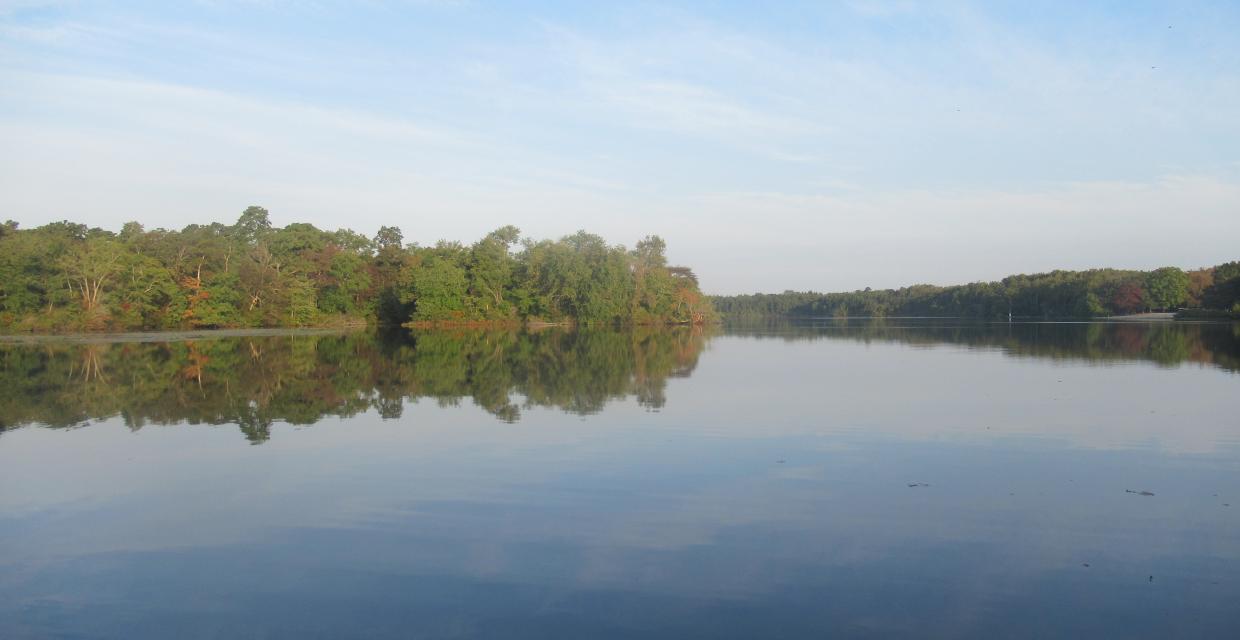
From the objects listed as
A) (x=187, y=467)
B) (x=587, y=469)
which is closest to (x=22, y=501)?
(x=187, y=467)

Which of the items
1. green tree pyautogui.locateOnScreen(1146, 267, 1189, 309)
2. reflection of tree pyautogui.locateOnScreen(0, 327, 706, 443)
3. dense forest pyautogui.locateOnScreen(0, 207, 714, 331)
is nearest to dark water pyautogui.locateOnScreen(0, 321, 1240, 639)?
reflection of tree pyautogui.locateOnScreen(0, 327, 706, 443)

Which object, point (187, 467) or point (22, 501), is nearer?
point (22, 501)

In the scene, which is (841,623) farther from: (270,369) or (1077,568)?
(270,369)

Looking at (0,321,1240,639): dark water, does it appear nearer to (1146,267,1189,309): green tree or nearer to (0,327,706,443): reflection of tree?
(0,327,706,443): reflection of tree

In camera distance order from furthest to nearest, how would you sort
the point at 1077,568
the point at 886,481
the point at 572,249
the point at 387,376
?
the point at 572,249 → the point at 387,376 → the point at 886,481 → the point at 1077,568

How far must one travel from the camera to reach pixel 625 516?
6422mm

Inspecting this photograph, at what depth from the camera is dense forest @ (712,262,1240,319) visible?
83000 millimetres

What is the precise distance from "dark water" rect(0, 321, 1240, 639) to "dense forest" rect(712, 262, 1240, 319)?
70804 mm

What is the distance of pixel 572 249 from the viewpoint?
65.9 meters

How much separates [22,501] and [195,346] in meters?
27.0

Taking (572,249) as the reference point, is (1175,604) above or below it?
below

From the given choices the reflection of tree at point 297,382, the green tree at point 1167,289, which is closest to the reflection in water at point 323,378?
the reflection of tree at point 297,382

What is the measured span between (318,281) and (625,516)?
2221 inches

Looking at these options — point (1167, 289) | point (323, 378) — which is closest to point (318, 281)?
point (323, 378)
